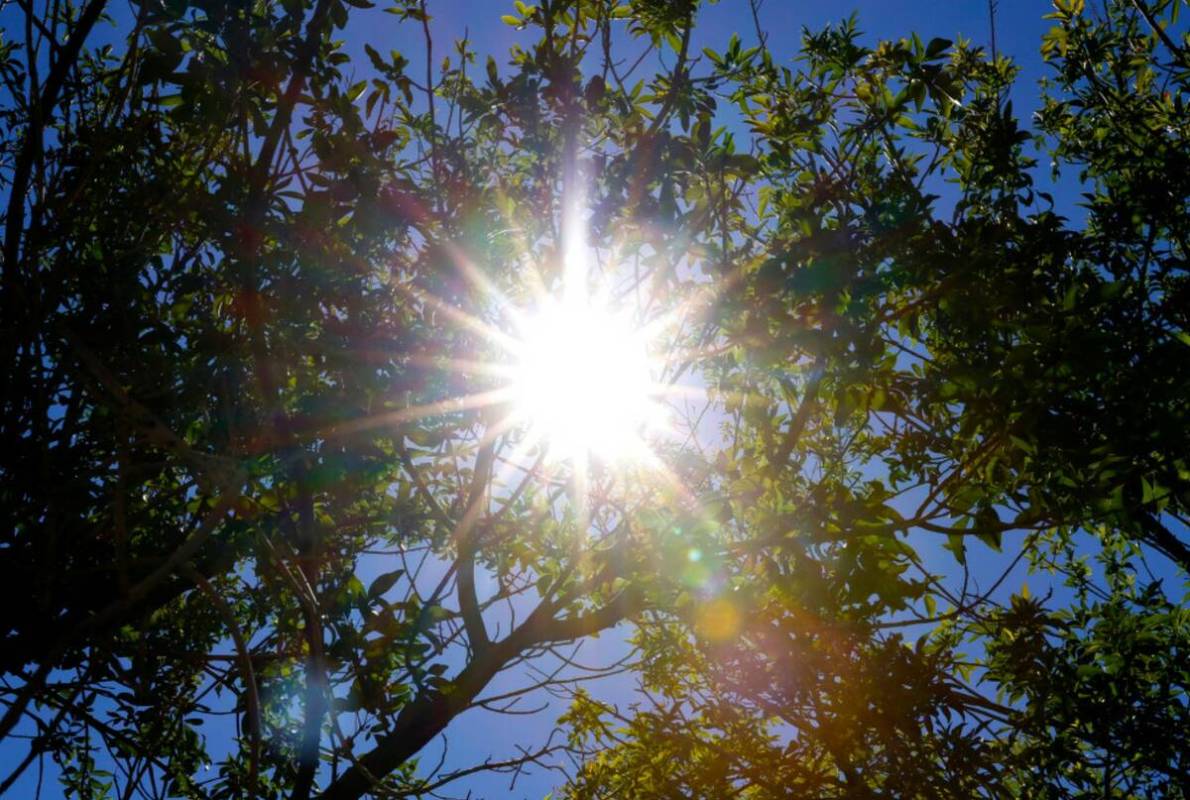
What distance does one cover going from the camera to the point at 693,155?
3.57m

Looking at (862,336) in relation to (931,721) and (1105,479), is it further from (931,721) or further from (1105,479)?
(931,721)

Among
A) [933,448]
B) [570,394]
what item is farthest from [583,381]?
[933,448]

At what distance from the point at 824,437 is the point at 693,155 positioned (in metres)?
2.28

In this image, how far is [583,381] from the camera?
3.78 meters

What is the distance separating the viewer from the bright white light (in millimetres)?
3770

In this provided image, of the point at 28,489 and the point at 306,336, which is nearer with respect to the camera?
the point at 28,489

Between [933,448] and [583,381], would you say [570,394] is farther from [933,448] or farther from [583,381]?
[933,448]

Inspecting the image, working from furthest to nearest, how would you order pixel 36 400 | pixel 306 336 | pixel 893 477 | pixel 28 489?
pixel 893 477, pixel 306 336, pixel 28 489, pixel 36 400

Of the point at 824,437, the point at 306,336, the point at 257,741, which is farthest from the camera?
the point at 824,437

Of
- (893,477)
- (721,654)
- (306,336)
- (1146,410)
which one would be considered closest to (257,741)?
(306,336)

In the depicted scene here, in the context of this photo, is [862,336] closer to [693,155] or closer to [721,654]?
[693,155]

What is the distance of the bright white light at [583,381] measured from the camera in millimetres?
3770

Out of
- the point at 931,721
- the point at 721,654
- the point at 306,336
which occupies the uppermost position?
the point at 306,336

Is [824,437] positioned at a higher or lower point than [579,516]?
higher
